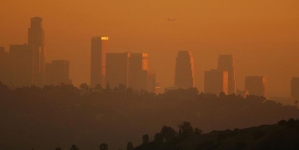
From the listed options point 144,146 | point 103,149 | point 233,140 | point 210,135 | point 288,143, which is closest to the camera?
point 288,143

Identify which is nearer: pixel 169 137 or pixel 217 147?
pixel 217 147

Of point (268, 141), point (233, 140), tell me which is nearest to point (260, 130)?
point (233, 140)

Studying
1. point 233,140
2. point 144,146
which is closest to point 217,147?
point 233,140

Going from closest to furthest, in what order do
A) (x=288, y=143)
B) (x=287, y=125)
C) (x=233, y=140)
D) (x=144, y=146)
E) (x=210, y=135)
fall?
(x=288, y=143)
(x=287, y=125)
(x=233, y=140)
(x=210, y=135)
(x=144, y=146)

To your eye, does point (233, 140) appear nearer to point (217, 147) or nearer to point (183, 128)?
point (217, 147)

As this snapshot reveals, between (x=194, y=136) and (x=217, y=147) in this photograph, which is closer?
(x=217, y=147)

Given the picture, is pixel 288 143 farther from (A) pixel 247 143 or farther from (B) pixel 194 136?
(B) pixel 194 136

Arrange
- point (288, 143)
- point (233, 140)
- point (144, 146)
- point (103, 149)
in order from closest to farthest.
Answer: point (288, 143) → point (233, 140) → point (144, 146) → point (103, 149)
